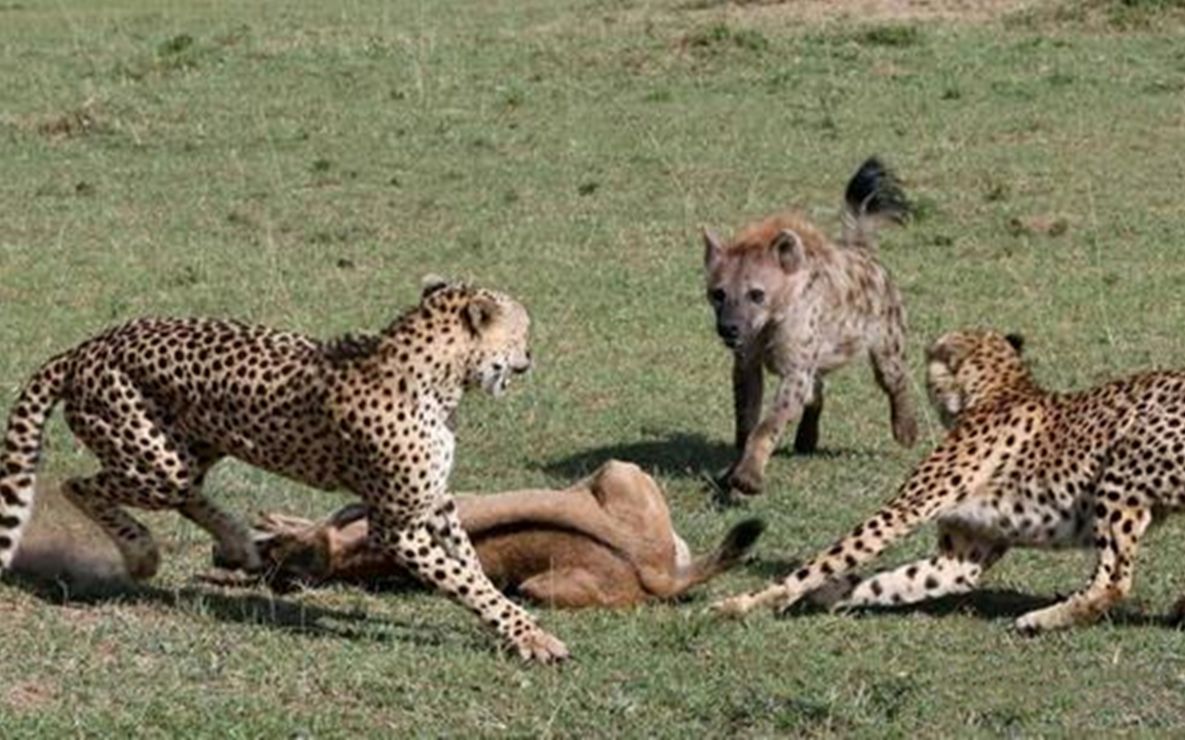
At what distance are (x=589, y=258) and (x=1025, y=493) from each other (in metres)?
6.37

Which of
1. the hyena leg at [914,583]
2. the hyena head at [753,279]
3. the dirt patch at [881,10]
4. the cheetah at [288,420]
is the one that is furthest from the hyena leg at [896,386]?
the dirt patch at [881,10]

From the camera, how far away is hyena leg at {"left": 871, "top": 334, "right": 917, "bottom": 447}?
34.2 ft

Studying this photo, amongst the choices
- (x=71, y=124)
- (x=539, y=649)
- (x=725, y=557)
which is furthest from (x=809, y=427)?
(x=71, y=124)

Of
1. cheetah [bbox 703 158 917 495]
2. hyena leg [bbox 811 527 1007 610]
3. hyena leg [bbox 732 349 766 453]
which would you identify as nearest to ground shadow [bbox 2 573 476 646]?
hyena leg [bbox 811 527 1007 610]

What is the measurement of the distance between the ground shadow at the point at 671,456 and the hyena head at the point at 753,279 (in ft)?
1.39

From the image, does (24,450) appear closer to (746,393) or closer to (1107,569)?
(1107,569)

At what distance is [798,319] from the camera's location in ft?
33.9

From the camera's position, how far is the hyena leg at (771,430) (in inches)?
374

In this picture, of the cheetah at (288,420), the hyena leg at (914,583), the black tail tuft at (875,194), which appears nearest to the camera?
the cheetah at (288,420)

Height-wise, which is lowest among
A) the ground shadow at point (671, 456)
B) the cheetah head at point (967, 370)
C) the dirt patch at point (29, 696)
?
the ground shadow at point (671, 456)

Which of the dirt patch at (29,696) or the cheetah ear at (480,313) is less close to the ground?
the cheetah ear at (480,313)

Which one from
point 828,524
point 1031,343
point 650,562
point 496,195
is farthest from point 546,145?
point 650,562

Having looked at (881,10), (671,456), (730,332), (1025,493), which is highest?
(1025,493)

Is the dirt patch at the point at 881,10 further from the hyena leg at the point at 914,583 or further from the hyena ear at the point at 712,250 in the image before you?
the hyena leg at the point at 914,583
